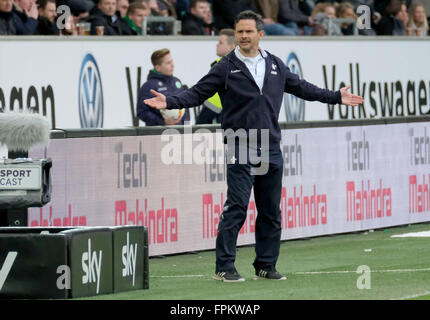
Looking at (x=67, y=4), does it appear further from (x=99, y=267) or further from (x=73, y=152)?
(x=99, y=267)

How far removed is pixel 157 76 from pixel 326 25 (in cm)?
678

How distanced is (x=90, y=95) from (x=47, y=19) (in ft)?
3.71

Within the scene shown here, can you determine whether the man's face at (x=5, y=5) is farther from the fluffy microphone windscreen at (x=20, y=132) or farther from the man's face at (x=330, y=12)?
the man's face at (x=330, y=12)

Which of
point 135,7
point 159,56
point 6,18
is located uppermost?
point 135,7

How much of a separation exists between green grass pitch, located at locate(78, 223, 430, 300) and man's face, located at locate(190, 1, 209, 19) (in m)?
5.36

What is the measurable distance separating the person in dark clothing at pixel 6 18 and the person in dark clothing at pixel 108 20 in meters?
1.72

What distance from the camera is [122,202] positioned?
14062mm

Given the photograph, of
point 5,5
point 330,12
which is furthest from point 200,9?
point 5,5

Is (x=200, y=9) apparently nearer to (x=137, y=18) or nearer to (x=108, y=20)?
(x=137, y=18)

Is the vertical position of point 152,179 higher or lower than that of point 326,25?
lower

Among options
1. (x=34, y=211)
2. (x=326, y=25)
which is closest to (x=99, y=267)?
(x=34, y=211)

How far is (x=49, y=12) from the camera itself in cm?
1789

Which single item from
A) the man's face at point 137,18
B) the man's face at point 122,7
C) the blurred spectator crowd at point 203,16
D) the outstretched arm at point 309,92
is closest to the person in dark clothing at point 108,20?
the blurred spectator crowd at point 203,16

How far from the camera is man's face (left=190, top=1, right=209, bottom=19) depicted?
20.7 m
